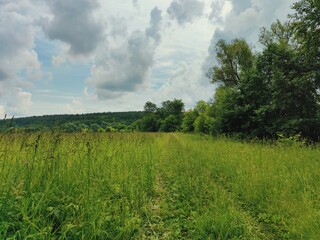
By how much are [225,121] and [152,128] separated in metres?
86.7

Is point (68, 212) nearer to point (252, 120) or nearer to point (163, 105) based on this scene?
point (252, 120)

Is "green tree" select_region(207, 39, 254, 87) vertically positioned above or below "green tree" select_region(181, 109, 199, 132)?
above

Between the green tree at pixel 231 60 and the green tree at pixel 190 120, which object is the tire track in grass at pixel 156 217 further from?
the green tree at pixel 190 120

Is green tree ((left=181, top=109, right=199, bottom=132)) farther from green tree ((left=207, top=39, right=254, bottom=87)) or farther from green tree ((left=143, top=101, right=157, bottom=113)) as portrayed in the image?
green tree ((left=143, top=101, right=157, bottom=113))

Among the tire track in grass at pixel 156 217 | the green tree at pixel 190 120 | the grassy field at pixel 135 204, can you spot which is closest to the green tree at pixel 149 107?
the green tree at pixel 190 120

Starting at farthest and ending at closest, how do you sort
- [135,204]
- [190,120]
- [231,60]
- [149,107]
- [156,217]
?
[149,107]
[190,120]
[231,60]
[135,204]
[156,217]

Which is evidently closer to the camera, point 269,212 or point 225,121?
point 269,212

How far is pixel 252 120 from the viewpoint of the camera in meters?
20.6

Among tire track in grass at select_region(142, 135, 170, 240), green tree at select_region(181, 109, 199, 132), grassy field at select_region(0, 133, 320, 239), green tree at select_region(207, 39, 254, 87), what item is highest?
green tree at select_region(207, 39, 254, 87)

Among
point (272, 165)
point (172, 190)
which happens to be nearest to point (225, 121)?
point (272, 165)

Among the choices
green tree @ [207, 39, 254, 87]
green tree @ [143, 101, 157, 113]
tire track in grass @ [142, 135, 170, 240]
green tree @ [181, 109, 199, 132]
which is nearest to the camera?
tire track in grass @ [142, 135, 170, 240]

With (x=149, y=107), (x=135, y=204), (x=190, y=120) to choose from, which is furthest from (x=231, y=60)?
(x=149, y=107)

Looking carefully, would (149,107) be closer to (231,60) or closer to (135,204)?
(231,60)

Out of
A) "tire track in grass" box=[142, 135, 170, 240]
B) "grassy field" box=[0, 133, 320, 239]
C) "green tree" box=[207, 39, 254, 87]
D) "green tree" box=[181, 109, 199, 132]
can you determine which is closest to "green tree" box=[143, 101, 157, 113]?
"green tree" box=[181, 109, 199, 132]
